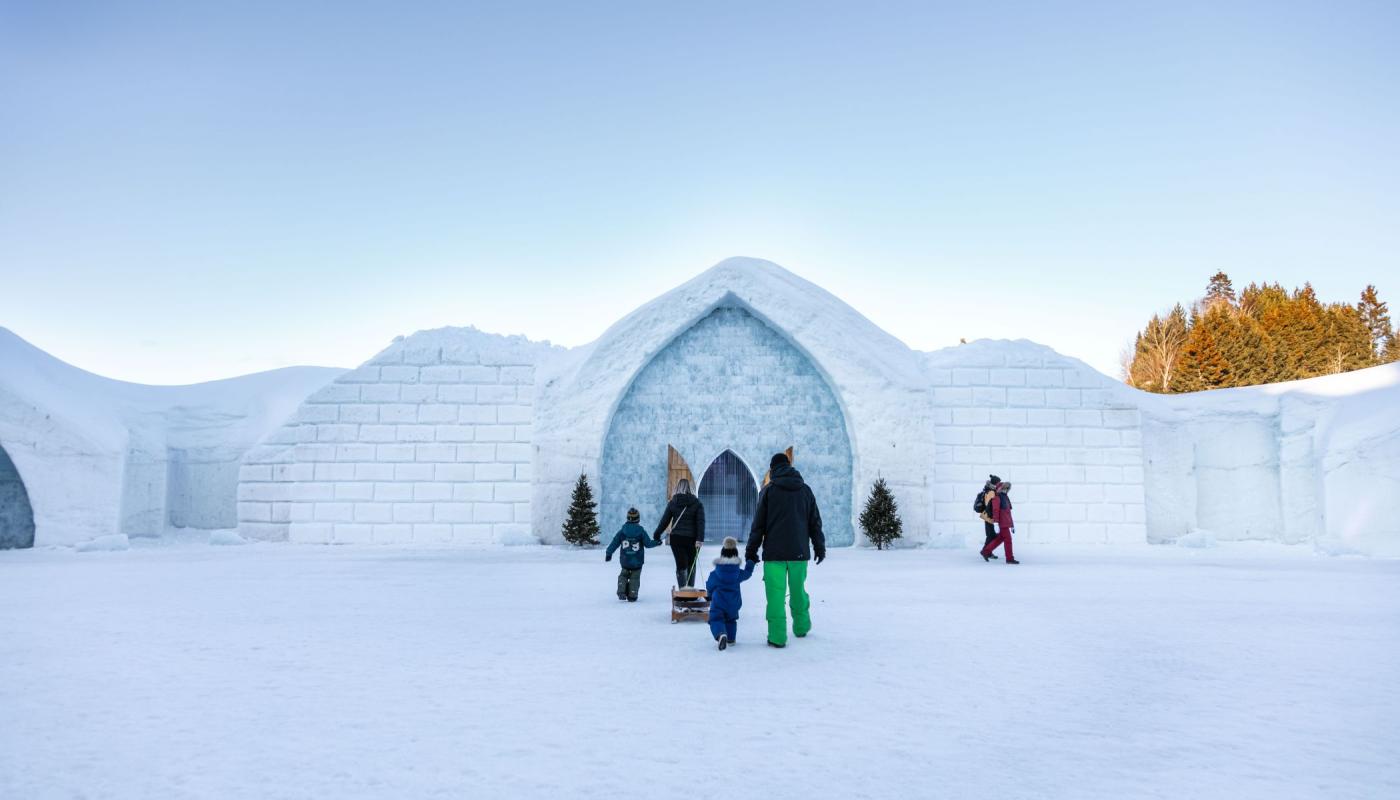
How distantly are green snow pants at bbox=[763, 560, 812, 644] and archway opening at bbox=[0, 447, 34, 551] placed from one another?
761 inches

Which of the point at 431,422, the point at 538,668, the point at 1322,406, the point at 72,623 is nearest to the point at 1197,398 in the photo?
the point at 1322,406

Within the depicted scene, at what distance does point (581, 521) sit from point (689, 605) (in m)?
9.93

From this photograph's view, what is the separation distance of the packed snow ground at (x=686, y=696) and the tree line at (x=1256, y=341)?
28527 millimetres

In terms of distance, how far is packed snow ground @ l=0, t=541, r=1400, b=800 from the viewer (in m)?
3.46

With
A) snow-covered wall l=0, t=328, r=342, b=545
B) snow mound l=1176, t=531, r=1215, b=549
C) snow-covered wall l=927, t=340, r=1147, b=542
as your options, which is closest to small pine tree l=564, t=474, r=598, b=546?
snow-covered wall l=927, t=340, r=1147, b=542

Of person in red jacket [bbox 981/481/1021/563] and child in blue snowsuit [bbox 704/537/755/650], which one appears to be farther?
→ person in red jacket [bbox 981/481/1021/563]

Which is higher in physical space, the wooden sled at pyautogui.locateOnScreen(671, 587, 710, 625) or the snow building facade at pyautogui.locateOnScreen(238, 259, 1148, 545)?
the snow building facade at pyautogui.locateOnScreen(238, 259, 1148, 545)

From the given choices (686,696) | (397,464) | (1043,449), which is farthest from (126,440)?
(1043,449)

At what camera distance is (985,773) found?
352 cm

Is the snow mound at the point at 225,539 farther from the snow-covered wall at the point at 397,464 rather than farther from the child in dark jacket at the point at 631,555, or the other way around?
the child in dark jacket at the point at 631,555

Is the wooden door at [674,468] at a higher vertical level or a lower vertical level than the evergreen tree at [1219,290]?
lower

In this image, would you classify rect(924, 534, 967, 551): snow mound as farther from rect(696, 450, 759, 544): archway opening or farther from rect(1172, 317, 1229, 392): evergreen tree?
rect(1172, 317, 1229, 392): evergreen tree

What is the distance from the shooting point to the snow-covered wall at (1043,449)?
18109 millimetres

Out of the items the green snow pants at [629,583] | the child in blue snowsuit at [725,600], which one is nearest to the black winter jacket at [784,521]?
the child in blue snowsuit at [725,600]
